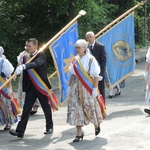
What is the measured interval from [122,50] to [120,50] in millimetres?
52

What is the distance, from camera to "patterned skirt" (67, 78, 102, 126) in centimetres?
800

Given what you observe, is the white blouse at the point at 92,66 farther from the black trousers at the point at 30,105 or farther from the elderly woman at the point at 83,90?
the black trousers at the point at 30,105

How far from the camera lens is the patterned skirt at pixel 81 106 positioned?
8000 millimetres

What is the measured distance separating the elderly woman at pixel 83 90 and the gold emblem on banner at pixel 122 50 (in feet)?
12.8

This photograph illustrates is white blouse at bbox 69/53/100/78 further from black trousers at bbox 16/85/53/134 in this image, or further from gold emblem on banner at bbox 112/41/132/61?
gold emblem on banner at bbox 112/41/132/61

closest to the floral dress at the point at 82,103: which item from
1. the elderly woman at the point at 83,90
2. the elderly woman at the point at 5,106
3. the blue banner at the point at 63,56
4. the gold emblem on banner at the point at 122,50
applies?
the elderly woman at the point at 83,90

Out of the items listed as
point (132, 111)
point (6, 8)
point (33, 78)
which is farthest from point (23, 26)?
point (33, 78)

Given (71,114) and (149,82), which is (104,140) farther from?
(149,82)

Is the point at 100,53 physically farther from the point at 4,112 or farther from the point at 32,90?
the point at 4,112

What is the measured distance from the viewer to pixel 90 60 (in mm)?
7980

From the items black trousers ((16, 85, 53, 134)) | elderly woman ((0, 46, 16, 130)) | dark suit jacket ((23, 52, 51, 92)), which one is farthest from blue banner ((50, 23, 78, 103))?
elderly woman ((0, 46, 16, 130))

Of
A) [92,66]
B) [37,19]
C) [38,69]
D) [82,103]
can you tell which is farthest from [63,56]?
[37,19]

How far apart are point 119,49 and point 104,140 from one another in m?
4.34

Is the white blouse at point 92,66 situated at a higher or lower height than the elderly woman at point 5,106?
higher
